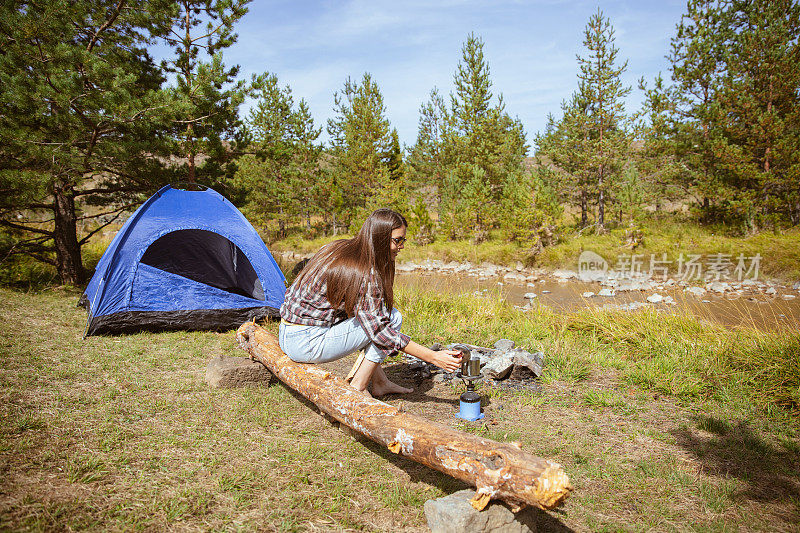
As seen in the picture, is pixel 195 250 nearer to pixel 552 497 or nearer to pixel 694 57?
pixel 552 497

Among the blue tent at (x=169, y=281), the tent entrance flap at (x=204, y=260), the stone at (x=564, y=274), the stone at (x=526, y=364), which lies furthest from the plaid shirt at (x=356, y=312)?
the stone at (x=564, y=274)

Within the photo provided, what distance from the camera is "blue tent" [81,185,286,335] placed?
533cm

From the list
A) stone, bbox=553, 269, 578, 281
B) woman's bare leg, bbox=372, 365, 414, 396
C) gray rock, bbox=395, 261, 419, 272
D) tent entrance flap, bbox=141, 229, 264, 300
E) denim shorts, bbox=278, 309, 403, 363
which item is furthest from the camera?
gray rock, bbox=395, 261, 419, 272

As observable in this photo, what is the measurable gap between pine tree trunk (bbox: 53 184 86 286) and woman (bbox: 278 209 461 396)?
6.55 metres

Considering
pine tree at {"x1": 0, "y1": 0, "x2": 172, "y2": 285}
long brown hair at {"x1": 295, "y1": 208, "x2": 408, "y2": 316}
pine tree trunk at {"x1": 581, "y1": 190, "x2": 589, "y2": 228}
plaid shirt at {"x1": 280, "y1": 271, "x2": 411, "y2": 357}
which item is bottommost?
plaid shirt at {"x1": 280, "y1": 271, "x2": 411, "y2": 357}

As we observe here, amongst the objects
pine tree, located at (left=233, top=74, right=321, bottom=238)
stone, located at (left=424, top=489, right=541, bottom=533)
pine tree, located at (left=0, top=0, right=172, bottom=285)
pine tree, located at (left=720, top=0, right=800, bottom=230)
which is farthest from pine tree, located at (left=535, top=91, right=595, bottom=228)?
stone, located at (left=424, top=489, right=541, bottom=533)

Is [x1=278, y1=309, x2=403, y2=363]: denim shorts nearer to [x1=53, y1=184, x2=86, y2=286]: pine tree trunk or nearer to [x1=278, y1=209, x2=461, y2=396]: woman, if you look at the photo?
[x1=278, y1=209, x2=461, y2=396]: woman

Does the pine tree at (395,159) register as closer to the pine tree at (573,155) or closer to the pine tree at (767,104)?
the pine tree at (573,155)

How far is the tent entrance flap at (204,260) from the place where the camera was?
21.9 ft

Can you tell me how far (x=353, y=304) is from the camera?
288cm

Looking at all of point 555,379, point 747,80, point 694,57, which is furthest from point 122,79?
point 694,57

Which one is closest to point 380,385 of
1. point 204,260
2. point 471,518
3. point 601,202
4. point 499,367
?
point 499,367

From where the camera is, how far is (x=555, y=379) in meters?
4.20

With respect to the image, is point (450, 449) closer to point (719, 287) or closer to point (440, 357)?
point (440, 357)
